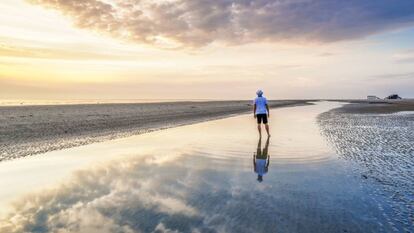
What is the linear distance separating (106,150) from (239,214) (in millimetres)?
10654

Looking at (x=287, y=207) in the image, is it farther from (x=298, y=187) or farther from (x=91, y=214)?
(x=91, y=214)

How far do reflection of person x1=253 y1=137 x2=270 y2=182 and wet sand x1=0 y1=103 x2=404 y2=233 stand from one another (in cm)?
18

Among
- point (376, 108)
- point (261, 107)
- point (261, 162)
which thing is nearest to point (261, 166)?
point (261, 162)

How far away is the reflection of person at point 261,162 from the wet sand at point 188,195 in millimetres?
177

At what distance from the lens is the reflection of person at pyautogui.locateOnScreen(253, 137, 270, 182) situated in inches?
432

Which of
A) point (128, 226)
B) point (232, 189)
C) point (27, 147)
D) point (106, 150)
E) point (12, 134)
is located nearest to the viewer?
point (128, 226)

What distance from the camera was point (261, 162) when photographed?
12.7 meters

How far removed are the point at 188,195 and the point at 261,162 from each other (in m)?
4.94

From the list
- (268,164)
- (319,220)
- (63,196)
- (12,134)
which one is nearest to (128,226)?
(63,196)

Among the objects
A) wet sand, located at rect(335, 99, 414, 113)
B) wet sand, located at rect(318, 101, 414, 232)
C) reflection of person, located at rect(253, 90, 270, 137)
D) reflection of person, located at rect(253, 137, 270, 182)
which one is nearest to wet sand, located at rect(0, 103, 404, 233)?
reflection of person, located at rect(253, 137, 270, 182)

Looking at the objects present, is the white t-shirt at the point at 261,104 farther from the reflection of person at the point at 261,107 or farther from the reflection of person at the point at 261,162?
the reflection of person at the point at 261,162

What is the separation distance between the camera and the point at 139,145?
17703 millimetres

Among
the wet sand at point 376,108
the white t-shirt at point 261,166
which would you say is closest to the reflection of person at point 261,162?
the white t-shirt at point 261,166

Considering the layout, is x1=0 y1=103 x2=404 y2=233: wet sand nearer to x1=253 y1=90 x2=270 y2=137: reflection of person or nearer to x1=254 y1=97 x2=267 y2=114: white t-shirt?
x1=253 y1=90 x2=270 y2=137: reflection of person
